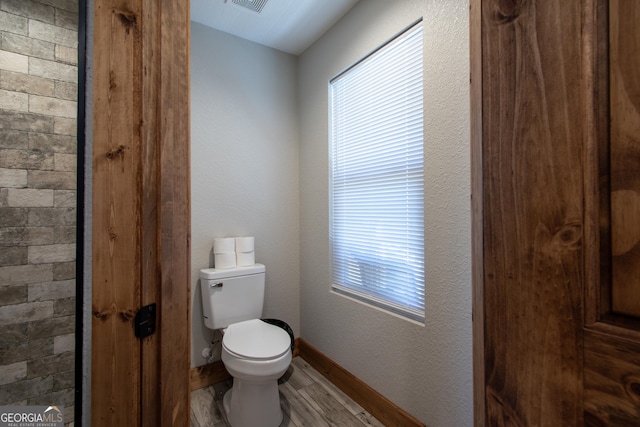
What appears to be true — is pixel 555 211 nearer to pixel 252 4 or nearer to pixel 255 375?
pixel 255 375

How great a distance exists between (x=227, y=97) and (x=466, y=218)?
184 cm

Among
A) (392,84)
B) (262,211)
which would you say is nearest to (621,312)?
(392,84)

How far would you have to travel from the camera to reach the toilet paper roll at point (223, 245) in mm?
1964

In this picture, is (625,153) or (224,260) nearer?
(625,153)

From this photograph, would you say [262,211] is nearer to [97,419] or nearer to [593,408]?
[97,419]

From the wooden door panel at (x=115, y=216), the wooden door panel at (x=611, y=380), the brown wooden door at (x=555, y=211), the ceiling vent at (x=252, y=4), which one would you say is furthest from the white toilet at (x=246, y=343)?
the ceiling vent at (x=252, y=4)

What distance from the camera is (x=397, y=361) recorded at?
1514mm

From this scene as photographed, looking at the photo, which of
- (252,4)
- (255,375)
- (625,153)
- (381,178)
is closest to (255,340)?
(255,375)

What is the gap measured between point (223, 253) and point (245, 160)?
0.73 meters

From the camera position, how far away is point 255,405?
5.00ft

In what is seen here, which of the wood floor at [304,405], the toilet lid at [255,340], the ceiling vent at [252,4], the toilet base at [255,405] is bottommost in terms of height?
the wood floor at [304,405]

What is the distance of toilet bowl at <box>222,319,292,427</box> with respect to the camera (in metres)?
1.47

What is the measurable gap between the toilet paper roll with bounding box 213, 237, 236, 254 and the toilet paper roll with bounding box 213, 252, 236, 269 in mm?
21

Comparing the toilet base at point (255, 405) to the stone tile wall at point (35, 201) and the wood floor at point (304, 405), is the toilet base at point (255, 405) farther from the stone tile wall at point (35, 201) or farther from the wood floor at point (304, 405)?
the stone tile wall at point (35, 201)
